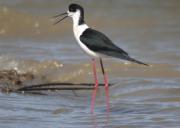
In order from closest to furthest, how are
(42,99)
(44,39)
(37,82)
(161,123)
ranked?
(161,123)
(42,99)
(37,82)
(44,39)

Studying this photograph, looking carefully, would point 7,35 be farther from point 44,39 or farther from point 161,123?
point 161,123

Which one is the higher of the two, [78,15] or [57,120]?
[78,15]

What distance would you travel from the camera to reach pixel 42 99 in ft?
28.3

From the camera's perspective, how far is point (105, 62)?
10.8 meters

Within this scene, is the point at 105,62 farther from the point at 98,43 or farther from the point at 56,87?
the point at 98,43

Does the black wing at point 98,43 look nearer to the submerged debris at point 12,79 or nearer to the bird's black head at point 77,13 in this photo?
the bird's black head at point 77,13

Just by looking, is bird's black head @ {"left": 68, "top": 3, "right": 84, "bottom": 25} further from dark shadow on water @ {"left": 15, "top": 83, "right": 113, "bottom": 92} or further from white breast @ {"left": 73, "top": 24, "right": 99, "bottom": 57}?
dark shadow on water @ {"left": 15, "top": 83, "right": 113, "bottom": 92}

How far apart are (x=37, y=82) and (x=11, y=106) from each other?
1.89 meters

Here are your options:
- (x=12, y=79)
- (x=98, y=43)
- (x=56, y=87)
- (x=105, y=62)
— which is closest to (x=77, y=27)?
(x=98, y=43)

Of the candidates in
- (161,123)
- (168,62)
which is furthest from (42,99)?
(168,62)

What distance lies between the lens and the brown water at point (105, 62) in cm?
759

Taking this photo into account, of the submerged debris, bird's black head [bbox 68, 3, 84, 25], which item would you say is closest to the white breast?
bird's black head [bbox 68, 3, 84, 25]

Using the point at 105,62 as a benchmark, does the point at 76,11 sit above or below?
above

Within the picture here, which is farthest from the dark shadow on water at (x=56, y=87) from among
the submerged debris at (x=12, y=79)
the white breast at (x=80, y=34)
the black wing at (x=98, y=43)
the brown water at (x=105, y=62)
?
the black wing at (x=98, y=43)
